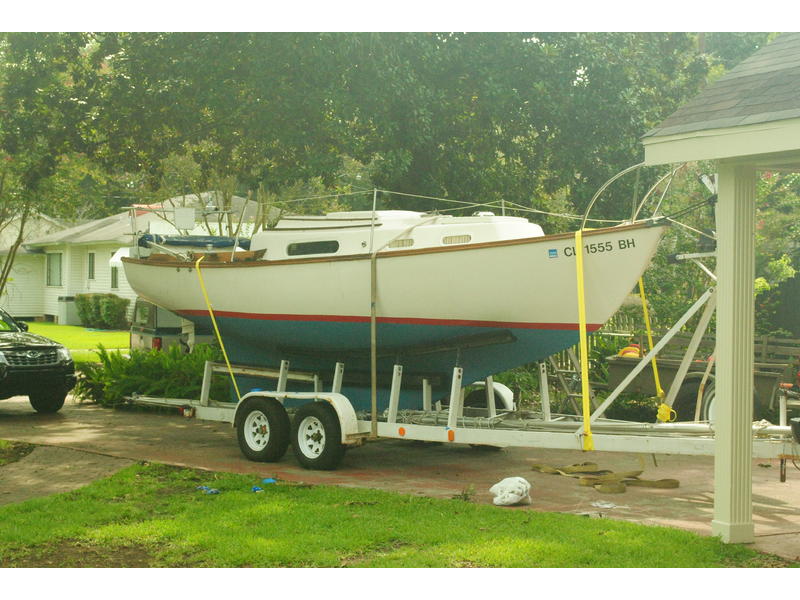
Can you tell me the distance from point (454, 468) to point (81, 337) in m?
24.5

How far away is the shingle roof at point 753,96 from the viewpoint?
22.9 feet

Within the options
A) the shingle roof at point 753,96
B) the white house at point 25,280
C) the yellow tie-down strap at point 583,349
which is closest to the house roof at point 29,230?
the white house at point 25,280

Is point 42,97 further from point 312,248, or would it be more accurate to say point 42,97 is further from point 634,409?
point 634,409

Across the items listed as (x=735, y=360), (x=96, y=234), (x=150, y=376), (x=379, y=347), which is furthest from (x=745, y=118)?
(x=96, y=234)

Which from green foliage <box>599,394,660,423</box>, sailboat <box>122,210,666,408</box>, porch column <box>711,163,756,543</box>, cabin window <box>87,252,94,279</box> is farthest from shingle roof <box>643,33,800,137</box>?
cabin window <box>87,252,94,279</box>

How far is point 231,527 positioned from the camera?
317 inches

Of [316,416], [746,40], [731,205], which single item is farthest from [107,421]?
[746,40]

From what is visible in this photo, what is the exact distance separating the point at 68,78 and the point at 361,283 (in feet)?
36.8

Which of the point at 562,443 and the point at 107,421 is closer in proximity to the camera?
the point at 562,443

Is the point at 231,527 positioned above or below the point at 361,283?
below

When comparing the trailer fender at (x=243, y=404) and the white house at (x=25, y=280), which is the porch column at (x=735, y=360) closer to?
the trailer fender at (x=243, y=404)

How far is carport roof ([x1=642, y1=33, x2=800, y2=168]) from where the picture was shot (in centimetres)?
684

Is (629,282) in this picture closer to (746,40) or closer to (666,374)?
(666,374)

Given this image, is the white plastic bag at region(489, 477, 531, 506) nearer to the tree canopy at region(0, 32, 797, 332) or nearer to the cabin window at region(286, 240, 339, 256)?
the cabin window at region(286, 240, 339, 256)
